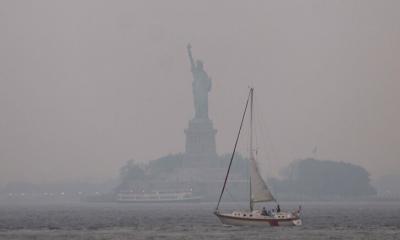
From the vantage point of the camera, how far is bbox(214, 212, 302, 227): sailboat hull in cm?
11331

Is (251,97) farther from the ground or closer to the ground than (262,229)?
farther from the ground

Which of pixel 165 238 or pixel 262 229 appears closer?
pixel 165 238

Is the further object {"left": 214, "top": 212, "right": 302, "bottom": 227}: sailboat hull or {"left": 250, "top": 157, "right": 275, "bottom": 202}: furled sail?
{"left": 250, "top": 157, "right": 275, "bottom": 202}: furled sail

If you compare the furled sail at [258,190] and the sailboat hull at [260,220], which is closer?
the sailboat hull at [260,220]

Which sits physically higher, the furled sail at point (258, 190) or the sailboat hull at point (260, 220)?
the furled sail at point (258, 190)

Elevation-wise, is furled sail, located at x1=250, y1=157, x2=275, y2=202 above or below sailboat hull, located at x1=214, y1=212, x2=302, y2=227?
above

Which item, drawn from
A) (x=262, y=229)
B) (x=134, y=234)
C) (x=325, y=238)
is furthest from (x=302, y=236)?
(x=134, y=234)

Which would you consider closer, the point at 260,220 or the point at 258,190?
the point at 260,220

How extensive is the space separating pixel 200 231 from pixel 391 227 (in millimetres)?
25325

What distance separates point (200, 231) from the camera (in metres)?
111

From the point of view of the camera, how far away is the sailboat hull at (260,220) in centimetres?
11331

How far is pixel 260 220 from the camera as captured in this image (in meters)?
113

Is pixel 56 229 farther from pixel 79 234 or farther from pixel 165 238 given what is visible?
pixel 165 238

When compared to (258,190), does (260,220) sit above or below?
below
